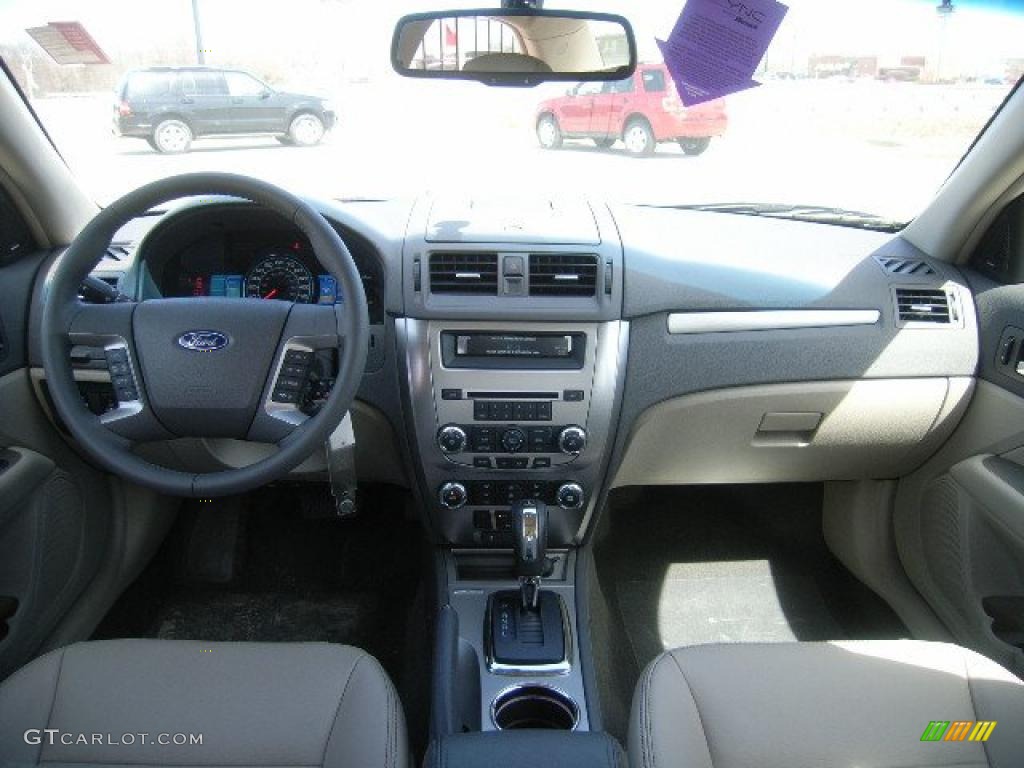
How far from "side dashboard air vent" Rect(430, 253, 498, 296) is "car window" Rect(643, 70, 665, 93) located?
59 centimetres

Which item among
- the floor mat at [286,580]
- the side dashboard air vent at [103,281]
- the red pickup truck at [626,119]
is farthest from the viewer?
the floor mat at [286,580]

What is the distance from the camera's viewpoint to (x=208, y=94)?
2492mm

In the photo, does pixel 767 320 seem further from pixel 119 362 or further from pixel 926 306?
pixel 119 362

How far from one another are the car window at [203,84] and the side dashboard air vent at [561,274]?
965 millimetres

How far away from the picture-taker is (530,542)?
8.26ft

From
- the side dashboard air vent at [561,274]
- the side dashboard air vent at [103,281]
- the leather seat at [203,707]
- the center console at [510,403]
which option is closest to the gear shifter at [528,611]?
the center console at [510,403]

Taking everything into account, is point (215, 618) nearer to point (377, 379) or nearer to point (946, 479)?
point (377, 379)

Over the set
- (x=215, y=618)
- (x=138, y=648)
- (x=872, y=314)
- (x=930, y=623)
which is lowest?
(x=215, y=618)

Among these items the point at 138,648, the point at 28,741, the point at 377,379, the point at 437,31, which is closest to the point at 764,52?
the point at 437,31

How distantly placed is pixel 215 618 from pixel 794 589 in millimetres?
2035

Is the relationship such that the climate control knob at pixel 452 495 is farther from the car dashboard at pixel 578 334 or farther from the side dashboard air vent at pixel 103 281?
the side dashboard air vent at pixel 103 281

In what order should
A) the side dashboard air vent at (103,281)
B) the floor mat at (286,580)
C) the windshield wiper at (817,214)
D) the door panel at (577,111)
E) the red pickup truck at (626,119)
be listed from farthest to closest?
1. the floor mat at (286,580)
2. the windshield wiper at (817,214)
3. the door panel at (577,111)
4. the red pickup truck at (626,119)
5. the side dashboard air vent at (103,281)

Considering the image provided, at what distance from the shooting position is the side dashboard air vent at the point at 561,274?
2.40 metres

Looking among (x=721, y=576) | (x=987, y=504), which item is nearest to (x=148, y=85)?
(x=721, y=576)
